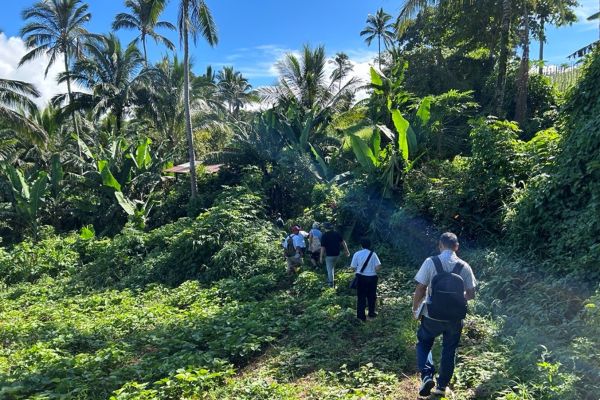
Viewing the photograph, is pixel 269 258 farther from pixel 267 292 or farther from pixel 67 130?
pixel 67 130

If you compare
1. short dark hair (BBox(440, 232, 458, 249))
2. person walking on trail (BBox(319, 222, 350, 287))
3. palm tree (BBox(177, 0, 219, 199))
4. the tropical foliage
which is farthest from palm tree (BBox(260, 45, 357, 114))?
short dark hair (BBox(440, 232, 458, 249))

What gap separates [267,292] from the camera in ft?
29.0

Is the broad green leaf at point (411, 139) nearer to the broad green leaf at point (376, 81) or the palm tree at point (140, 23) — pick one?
the broad green leaf at point (376, 81)

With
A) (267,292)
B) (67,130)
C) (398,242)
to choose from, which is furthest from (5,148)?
(398,242)

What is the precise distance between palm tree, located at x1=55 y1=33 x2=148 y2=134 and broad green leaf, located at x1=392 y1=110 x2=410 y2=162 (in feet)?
54.3

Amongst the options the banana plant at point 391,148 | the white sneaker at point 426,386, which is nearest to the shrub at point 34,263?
the banana plant at point 391,148

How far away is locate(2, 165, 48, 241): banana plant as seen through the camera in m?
15.1

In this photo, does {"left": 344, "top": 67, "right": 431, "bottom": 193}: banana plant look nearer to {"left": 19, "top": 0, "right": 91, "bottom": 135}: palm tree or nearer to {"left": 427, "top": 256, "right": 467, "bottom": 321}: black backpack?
{"left": 427, "top": 256, "right": 467, "bottom": 321}: black backpack

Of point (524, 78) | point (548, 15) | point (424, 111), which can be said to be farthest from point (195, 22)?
point (548, 15)

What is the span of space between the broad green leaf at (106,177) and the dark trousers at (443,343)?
13.3 metres

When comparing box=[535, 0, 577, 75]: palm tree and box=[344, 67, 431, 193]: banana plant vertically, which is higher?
box=[535, 0, 577, 75]: palm tree

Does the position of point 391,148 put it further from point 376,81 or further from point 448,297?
point 448,297

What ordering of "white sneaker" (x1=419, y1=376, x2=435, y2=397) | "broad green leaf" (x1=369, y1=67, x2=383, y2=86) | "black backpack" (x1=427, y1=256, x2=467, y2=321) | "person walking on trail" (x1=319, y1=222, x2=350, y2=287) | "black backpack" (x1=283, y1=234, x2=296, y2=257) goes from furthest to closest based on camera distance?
"broad green leaf" (x1=369, y1=67, x2=383, y2=86) → "black backpack" (x1=283, y1=234, x2=296, y2=257) → "person walking on trail" (x1=319, y1=222, x2=350, y2=287) → "white sneaker" (x1=419, y1=376, x2=435, y2=397) → "black backpack" (x1=427, y1=256, x2=467, y2=321)

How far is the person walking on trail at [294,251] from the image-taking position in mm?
9469
